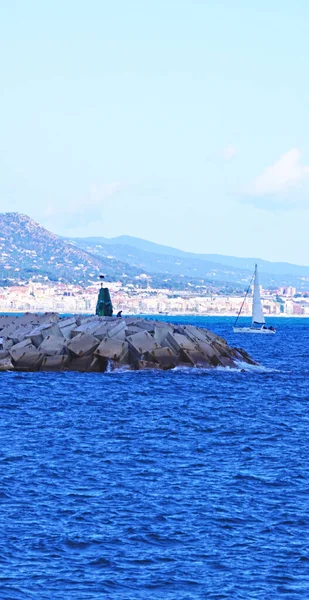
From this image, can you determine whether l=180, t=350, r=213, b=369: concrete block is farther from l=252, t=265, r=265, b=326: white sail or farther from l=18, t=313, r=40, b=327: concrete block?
l=252, t=265, r=265, b=326: white sail

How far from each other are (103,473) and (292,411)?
15.5 m

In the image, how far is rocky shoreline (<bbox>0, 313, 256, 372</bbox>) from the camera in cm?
5181

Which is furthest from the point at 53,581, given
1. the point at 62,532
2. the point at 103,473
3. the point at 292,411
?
the point at 292,411

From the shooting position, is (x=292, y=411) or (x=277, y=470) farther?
(x=292, y=411)

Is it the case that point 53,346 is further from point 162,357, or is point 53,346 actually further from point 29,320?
point 29,320

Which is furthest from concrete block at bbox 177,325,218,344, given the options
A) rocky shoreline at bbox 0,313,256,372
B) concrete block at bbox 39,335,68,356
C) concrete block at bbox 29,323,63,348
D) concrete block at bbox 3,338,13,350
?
concrete block at bbox 3,338,13,350

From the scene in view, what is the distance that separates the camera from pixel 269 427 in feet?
112

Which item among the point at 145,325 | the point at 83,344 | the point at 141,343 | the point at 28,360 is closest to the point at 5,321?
the point at 145,325

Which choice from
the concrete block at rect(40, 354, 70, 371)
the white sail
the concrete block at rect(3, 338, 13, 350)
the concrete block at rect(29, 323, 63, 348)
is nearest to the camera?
the concrete block at rect(40, 354, 70, 371)

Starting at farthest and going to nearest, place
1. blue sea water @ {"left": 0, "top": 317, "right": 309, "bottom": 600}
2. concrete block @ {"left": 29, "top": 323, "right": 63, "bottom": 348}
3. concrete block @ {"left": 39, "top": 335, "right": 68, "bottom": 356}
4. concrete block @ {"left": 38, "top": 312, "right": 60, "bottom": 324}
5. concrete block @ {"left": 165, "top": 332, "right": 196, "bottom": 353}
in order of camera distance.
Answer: concrete block @ {"left": 38, "top": 312, "right": 60, "bottom": 324}, concrete block @ {"left": 165, "top": 332, "right": 196, "bottom": 353}, concrete block @ {"left": 29, "top": 323, "right": 63, "bottom": 348}, concrete block @ {"left": 39, "top": 335, "right": 68, "bottom": 356}, blue sea water @ {"left": 0, "top": 317, "right": 309, "bottom": 600}

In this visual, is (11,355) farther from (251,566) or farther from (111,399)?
(251,566)

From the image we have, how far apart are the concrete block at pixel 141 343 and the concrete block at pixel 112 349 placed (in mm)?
365

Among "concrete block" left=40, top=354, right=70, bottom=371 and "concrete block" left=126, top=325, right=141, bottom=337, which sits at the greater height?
"concrete block" left=126, top=325, right=141, bottom=337

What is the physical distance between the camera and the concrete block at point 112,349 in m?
51.6
